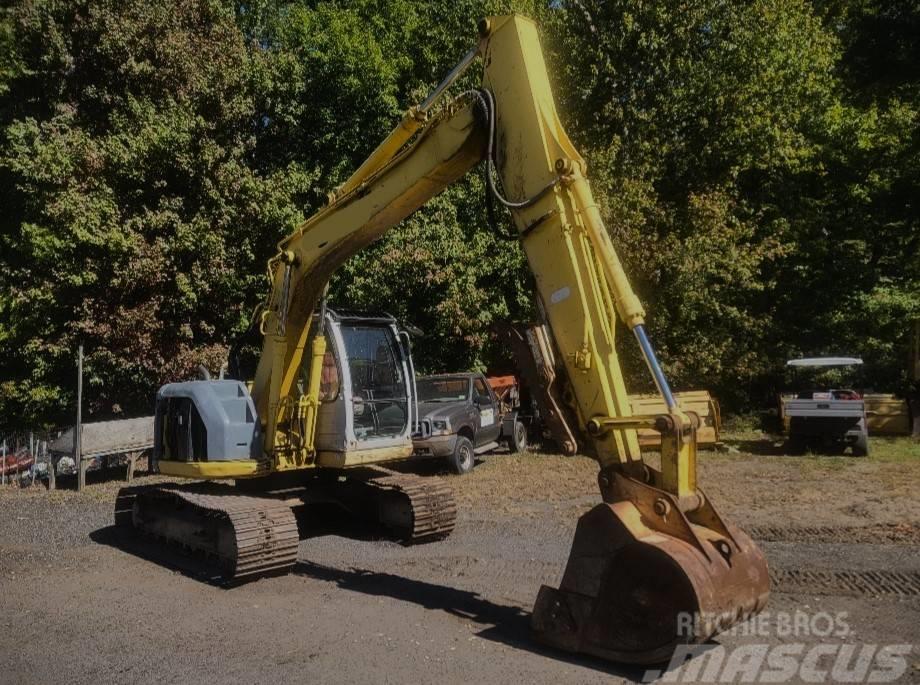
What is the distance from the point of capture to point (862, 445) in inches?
582

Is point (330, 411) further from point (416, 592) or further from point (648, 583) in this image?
point (648, 583)

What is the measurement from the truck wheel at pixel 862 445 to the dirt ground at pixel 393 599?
4456mm

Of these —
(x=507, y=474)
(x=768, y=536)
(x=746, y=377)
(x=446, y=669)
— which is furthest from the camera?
(x=746, y=377)

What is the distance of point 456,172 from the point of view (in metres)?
6.33

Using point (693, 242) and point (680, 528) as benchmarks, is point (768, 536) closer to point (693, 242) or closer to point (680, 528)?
point (680, 528)

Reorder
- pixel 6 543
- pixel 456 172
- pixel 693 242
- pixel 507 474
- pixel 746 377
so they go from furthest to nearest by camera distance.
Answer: pixel 746 377
pixel 693 242
pixel 507 474
pixel 6 543
pixel 456 172

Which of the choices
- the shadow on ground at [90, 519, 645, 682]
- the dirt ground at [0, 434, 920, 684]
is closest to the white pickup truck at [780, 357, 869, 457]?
the dirt ground at [0, 434, 920, 684]

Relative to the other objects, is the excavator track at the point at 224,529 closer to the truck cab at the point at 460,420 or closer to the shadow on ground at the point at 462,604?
the shadow on ground at the point at 462,604

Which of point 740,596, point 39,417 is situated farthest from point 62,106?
point 740,596

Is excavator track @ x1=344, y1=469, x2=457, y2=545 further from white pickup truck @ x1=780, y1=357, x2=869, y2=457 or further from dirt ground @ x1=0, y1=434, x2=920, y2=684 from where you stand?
white pickup truck @ x1=780, y1=357, x2=869, y2=457

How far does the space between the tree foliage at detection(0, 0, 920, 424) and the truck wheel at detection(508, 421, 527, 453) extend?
1941 millimetres

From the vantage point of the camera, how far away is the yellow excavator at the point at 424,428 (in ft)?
15.1

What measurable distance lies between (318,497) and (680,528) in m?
4.82

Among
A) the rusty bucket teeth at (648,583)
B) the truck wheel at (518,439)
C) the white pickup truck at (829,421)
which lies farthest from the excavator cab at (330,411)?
the white pickup truck at (829,421)
